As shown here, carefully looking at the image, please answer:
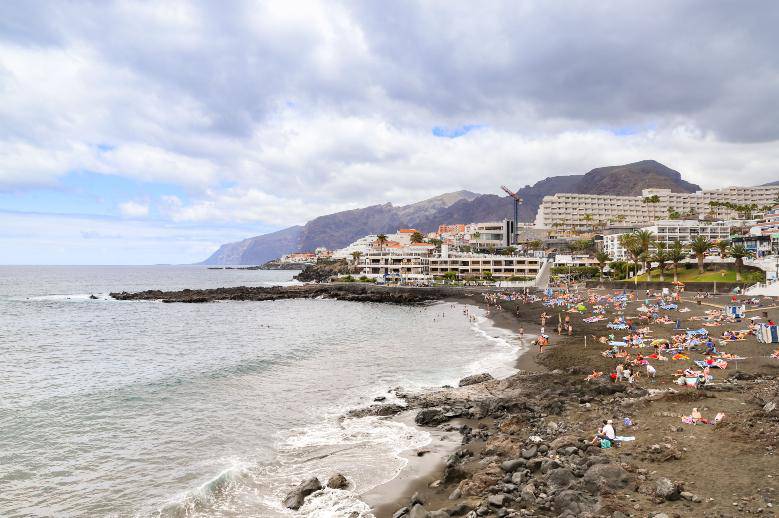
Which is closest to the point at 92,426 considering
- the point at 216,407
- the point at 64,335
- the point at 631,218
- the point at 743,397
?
the point at 216,407

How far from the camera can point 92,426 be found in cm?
2095

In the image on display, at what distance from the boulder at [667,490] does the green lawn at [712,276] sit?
214 ft

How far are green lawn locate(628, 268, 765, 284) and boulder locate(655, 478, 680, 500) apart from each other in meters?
65.4

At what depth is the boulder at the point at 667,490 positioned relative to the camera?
34.4ft

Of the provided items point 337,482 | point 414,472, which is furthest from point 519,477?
point 337,482

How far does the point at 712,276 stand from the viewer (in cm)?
7175

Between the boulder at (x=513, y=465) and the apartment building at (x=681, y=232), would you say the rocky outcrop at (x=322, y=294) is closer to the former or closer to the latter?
the apartment building at (x=681, y=232)

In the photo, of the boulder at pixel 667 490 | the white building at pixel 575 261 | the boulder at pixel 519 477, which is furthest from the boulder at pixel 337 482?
the white building at pixel 575 261

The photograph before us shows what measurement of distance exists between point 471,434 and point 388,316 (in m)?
48.3

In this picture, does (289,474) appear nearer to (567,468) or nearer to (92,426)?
(567,468)

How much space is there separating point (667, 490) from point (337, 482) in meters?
9.00

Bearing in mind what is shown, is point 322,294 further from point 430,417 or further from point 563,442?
point 563,442

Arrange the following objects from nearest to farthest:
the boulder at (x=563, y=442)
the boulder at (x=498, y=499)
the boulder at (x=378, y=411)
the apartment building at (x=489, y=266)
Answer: the boulder at (x=498, y=499) → the boulder at (x=563, y=442) → the boulder at (x=378, y=411) → the apartment building at (x=489, y=266)

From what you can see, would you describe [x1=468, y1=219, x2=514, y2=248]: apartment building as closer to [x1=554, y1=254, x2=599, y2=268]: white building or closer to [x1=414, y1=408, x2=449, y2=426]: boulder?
[x1=554, y1=254, x2=599, y2=268]: white building
